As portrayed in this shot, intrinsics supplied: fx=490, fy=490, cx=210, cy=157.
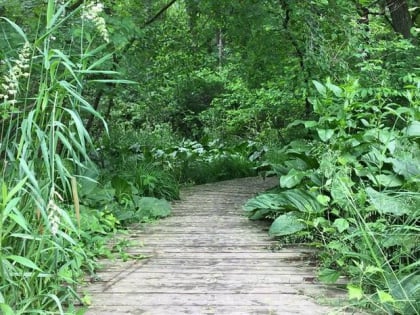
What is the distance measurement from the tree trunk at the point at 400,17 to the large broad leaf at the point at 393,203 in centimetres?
564

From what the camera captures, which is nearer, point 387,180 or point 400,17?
point 387,180

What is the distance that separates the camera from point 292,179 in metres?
4.15

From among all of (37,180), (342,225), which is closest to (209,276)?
(342,225)

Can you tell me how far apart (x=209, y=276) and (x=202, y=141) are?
7.99 metres

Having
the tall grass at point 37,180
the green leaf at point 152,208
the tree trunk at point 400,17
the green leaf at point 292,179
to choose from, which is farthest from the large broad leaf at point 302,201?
the tree trunk at point 400,17

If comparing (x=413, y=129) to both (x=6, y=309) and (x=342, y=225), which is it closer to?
(x=342, y=225)

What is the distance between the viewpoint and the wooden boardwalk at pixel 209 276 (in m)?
2.45

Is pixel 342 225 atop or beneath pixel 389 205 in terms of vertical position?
beneath

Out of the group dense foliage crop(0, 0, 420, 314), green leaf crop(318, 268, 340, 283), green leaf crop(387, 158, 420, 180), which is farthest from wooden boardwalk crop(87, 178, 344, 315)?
green leaf crop(387, 158, 420, 180)

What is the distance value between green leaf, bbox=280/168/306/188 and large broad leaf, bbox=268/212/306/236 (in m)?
0.35

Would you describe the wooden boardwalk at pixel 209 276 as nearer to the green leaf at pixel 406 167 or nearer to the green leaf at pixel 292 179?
the green leaf at pixel 292 179

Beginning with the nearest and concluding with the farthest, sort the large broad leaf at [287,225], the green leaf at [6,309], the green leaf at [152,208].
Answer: the green leaf at [6,309] < the large broad leaf at [287,225] < the green leaf at [152,208]

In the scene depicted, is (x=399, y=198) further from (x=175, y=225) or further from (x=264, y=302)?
(x=175, y=225)

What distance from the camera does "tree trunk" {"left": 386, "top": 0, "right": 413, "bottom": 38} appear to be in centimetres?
776
